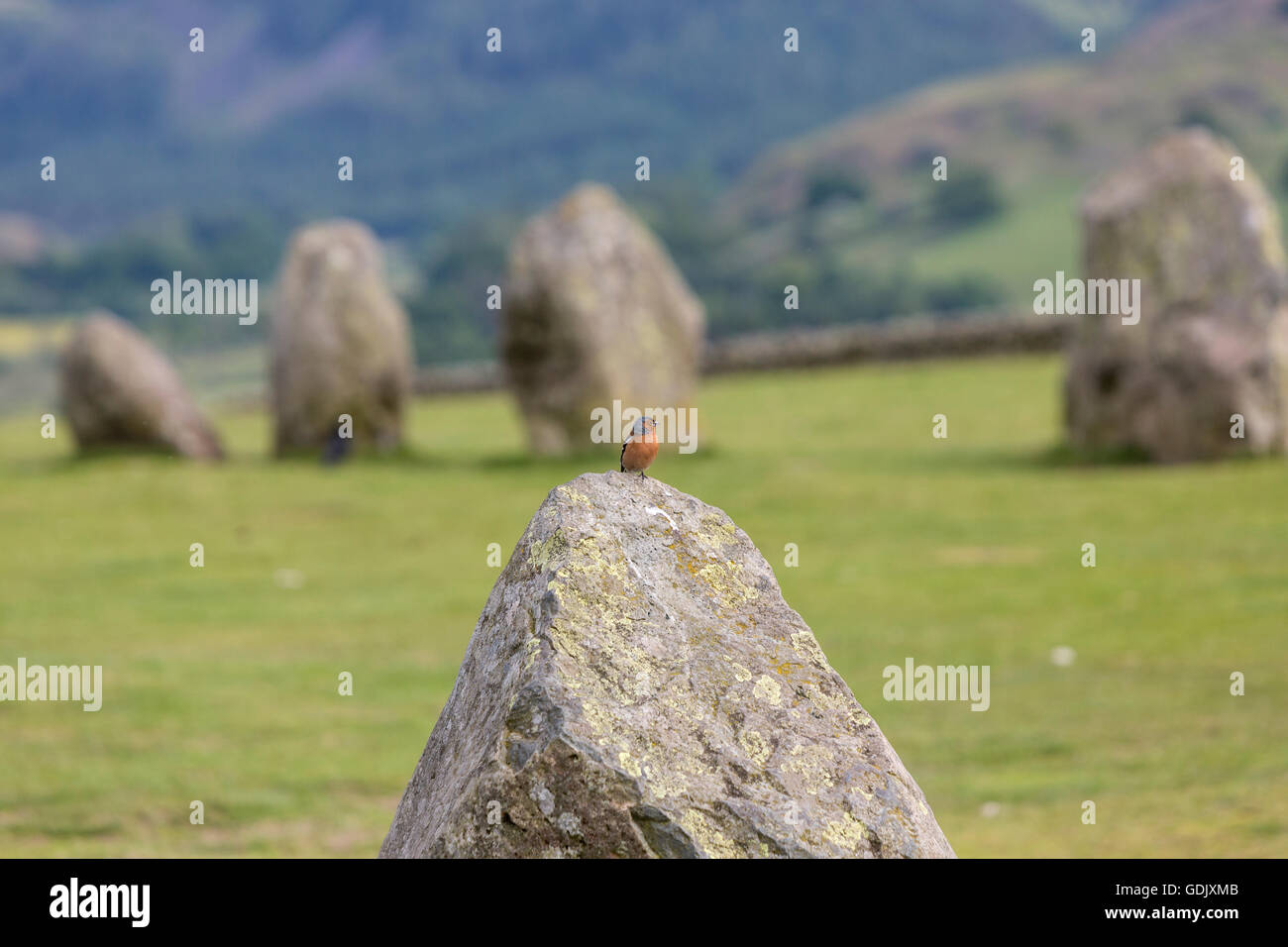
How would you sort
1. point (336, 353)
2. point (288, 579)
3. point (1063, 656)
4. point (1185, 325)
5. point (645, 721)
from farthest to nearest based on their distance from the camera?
point (336, 353)
point (1185, 325)
point (288, 579)
point (1063, 656)
point (645, 721)

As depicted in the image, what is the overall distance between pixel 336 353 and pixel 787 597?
11.3m

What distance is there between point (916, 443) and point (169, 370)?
1106 cm

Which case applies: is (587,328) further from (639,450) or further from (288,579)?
(639,450)

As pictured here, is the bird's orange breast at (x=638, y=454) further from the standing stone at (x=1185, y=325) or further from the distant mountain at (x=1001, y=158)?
the distant mountain at (x=1001, y=158)

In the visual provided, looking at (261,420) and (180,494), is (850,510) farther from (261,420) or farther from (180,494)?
(261,420)

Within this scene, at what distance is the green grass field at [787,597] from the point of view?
8.68m

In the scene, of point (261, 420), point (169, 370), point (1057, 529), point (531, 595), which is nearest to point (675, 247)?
point (261, 420)

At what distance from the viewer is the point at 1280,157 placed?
115500mm

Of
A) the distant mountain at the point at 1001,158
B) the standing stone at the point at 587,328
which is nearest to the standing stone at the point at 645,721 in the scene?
the standing stone at the point at 587,328

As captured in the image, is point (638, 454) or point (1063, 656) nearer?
point (638, 454)

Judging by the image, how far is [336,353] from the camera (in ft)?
75.6

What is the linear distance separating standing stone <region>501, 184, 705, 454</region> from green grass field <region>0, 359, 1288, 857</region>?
0.99 meters

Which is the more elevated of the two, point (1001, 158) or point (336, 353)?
point (1001, 158)

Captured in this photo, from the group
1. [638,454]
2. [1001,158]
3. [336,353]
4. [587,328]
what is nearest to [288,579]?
[587,328]
